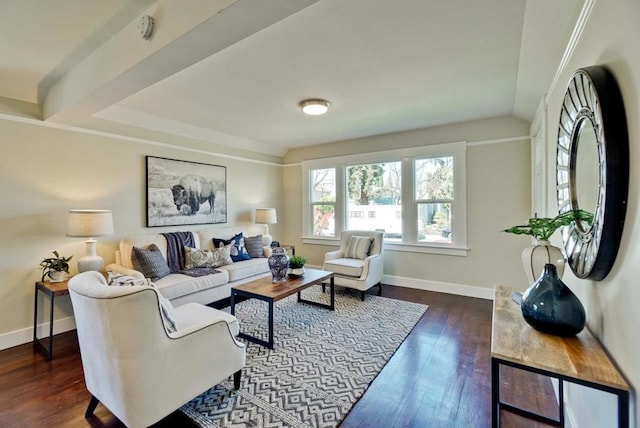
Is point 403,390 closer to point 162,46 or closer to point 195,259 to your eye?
point 162,46

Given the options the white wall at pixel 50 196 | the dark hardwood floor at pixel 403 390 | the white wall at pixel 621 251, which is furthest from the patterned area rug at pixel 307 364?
the white wall at pixel 50 196

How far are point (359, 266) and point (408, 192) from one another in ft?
4.97

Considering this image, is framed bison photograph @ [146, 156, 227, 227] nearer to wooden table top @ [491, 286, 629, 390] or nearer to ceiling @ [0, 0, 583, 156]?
ceiling @ [0, 0, 583, 156]

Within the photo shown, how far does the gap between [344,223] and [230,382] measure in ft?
11.7

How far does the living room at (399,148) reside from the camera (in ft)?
3.65

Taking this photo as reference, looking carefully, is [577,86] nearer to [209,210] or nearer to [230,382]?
[230,382]

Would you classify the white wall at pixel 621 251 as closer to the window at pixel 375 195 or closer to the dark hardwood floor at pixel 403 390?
the dark hardwood floor at pixel 403 390

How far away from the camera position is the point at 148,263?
10.5ft

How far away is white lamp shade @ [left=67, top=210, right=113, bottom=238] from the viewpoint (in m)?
2.83

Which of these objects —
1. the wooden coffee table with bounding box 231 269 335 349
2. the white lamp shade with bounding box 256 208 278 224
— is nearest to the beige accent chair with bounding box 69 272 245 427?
the wooden coffee table with bounding box 231 269 335 349

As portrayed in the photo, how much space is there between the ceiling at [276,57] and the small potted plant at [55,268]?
1402 mm

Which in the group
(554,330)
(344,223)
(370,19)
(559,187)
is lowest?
(554,330)

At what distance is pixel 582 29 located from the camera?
4.99 feet

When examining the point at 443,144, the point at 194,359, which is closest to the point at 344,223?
the point at 443,144
